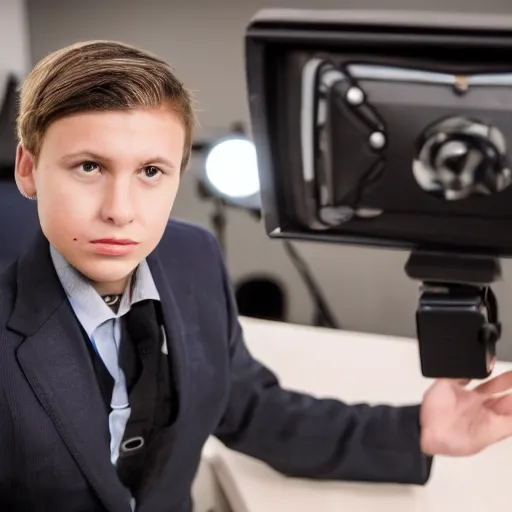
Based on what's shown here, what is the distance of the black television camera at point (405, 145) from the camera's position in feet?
1.56

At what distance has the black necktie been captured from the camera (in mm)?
731

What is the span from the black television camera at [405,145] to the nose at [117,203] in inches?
4.6

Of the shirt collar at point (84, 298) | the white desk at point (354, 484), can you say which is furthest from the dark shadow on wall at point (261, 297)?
the shirt collar at point (84, 298)

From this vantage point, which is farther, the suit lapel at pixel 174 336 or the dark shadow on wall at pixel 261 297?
the dark shadow on wall at pixel 261 297

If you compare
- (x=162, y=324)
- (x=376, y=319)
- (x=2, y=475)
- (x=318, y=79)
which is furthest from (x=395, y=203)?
(x=376, y=319)

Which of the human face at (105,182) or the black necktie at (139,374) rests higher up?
the human face at (105,182)

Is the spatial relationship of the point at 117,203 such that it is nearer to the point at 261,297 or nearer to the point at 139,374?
the point at 139,374

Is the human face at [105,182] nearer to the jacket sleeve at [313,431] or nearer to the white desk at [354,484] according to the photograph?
the jacket sleeve at [313,431]

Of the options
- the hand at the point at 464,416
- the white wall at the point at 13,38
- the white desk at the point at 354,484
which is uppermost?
the white wall at the point at 13,38

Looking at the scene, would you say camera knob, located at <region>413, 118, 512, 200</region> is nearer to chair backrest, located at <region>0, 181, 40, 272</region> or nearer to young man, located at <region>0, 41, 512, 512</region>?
young man, located at <region>0, 41, 512, 512</region>

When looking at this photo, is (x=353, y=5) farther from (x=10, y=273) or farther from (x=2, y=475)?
(x=2, y=475)

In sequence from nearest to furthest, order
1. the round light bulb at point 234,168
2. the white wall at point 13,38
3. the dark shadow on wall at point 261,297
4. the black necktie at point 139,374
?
the black necktie at point 139,374 < the round light bulb at point 234,168 < the white wall at point 13,38 < the dark shadow on wall at point 261,297

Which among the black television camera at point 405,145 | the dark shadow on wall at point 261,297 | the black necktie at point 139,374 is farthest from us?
the dark shadow on wall at point 261,297

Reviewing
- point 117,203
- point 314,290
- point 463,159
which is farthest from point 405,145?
point 314,290
